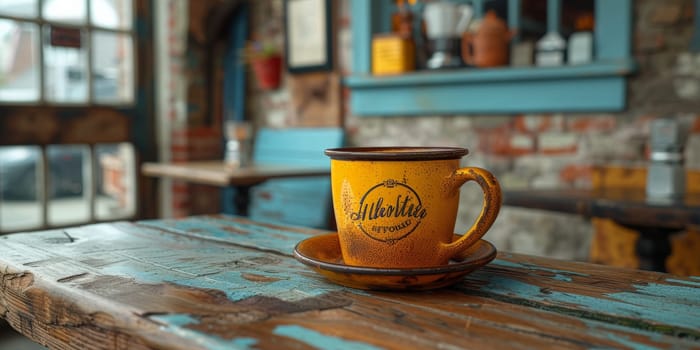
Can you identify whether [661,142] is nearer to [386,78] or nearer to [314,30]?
[386,78]

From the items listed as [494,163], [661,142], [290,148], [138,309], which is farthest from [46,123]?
[138,309]

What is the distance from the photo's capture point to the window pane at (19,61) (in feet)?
10.1

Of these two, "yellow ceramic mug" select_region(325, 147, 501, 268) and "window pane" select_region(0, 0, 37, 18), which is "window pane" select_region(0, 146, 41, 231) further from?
"yellow ceramic mug" select_region(325, 147, 501, 268)

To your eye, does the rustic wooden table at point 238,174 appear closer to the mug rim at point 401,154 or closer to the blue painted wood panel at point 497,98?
the blue painted wood panel at point 497,98

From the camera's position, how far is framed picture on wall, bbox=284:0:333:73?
11.2ft

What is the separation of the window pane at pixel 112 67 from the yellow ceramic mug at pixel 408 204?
3.14 metres

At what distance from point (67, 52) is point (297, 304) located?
311cm

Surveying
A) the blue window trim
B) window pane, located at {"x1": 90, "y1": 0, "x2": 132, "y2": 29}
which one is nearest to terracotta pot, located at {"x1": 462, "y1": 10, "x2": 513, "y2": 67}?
the blue window trim

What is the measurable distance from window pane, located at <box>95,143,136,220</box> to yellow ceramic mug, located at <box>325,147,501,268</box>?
3.15m

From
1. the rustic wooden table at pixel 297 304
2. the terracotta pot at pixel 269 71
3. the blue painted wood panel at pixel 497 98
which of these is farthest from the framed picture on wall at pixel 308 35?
Result: the rustic wooden table at pixel 297 304

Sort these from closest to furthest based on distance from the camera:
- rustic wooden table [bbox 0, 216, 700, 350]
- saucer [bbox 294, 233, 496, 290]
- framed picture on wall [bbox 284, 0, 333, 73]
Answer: rustic wooden table [bbox 0, 216, 700, 350]
saucer [bbox 294, 233, 496, 290]
framed picture on wall [bbox 284, 0, 333, 73]

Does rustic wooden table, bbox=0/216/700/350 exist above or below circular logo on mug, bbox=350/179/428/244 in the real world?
below

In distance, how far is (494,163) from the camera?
111 inches

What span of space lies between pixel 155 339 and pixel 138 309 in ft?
0.20
